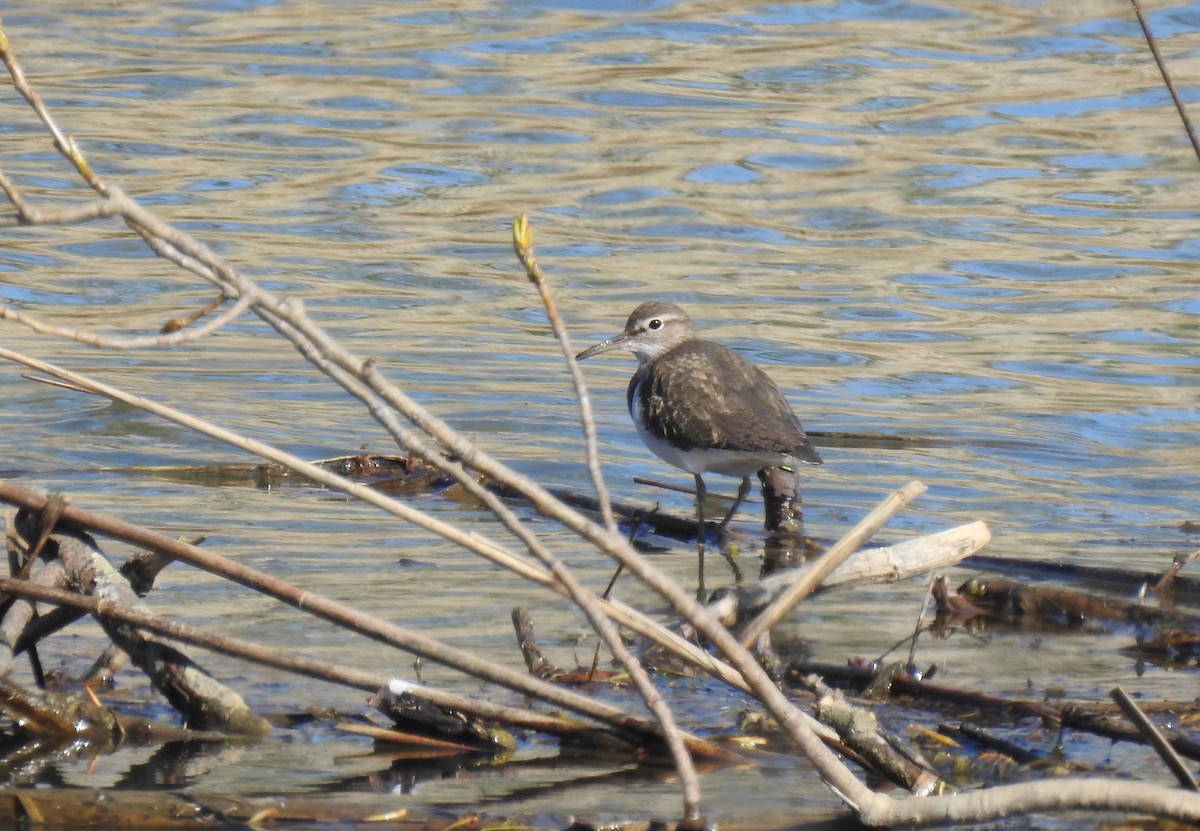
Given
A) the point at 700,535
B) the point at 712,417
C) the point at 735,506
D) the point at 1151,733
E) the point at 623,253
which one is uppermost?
the point at 1151,733

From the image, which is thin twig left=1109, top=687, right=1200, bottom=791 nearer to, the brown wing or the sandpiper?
the sandpiper

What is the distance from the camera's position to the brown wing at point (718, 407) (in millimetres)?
7738

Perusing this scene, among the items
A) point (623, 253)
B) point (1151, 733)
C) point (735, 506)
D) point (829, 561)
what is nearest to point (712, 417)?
point (735, 506)

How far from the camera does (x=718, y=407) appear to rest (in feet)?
26.3

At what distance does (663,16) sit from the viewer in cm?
2058

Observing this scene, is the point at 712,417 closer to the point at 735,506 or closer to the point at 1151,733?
the point at 735,506

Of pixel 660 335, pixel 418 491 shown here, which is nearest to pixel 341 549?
pixel 418 491

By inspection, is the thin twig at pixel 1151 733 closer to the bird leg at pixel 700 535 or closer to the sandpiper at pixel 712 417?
the bird leg at pixel 700 535

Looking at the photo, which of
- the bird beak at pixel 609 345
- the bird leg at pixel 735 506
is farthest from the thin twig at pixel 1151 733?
the bird beak at pixel 609 345

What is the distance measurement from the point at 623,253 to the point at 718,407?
20.5 feet

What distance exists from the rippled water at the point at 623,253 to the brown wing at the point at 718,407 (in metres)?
0.50

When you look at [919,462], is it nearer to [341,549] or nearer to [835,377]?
[835,377]

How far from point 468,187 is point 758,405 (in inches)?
317

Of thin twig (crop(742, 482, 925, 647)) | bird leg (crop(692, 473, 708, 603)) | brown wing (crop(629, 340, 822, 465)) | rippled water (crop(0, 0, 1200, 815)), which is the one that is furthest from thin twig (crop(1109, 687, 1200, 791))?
brown wing (crop(629, 340, 822, 465))
